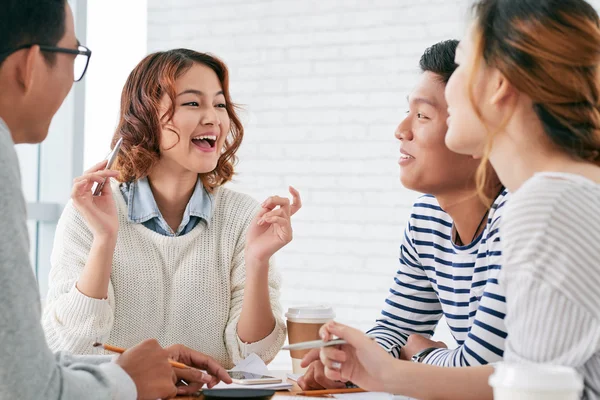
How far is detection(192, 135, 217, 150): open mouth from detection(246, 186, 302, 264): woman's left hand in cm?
37

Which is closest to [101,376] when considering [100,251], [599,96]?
[100,251]

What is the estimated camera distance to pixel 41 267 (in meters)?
3.70

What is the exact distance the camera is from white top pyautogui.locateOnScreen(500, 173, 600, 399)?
93 centimetres

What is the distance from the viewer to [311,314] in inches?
60.1

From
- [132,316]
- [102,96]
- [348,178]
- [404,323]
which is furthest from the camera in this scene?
[102,96]

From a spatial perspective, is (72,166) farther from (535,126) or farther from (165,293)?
(535,126)

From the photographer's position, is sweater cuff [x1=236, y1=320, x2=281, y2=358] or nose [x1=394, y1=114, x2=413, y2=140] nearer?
nose [x1=394, y1=114, x2=413, y2=140]

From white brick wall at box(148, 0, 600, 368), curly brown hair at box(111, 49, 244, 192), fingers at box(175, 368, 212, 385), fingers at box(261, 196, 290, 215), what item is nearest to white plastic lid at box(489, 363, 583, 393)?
fingers at box(175, 368, 212, 385)

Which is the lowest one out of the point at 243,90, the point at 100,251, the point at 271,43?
the point at 100,251

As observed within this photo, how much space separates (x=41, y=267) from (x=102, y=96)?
0.97 meters

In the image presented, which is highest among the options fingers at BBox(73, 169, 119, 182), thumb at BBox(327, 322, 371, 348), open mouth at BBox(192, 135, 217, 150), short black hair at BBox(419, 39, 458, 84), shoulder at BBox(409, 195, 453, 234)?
short black hair at BBox(419, 39, 458, 84)

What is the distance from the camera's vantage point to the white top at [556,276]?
926mm

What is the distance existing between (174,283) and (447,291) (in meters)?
0.76

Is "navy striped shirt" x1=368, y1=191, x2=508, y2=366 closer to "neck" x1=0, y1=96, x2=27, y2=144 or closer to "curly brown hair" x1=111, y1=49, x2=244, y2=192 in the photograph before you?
"curly brown hair" x1=111, y1=49, x2=244, y2=192
